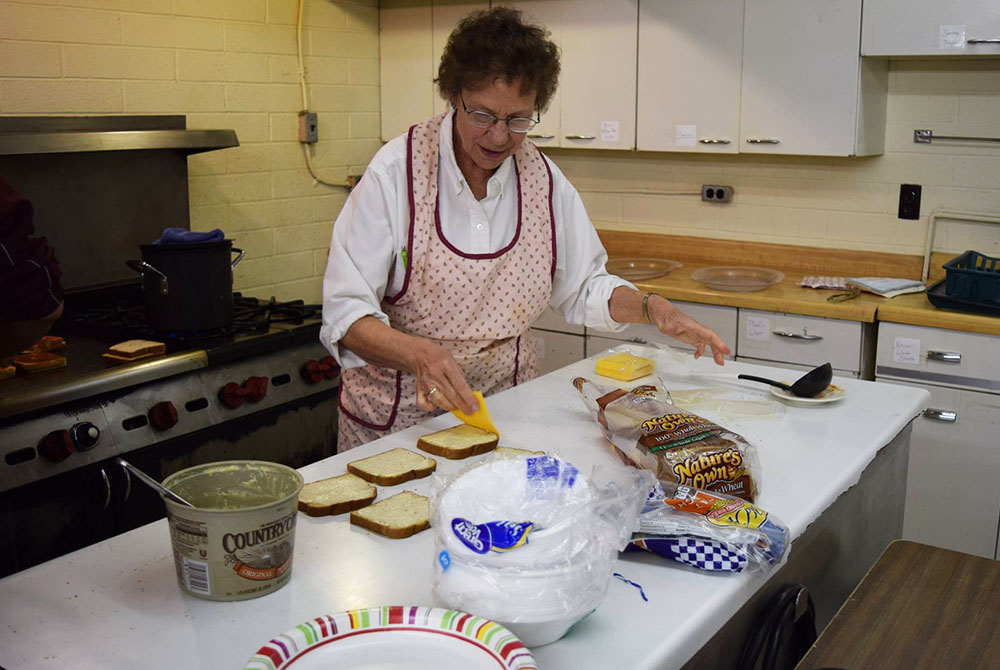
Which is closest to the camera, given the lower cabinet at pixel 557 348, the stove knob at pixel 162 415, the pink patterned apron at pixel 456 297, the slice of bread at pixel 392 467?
the slice of bread at pixel 392 467

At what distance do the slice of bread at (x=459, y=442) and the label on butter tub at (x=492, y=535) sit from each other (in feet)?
2.12

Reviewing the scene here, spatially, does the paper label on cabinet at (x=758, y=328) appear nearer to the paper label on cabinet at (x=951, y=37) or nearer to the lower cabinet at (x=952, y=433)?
the lower cabinet at (x=952, y=433)

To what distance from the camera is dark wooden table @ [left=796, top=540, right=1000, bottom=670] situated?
1339mm

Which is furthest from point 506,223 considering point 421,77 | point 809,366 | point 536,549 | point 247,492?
point 421,77

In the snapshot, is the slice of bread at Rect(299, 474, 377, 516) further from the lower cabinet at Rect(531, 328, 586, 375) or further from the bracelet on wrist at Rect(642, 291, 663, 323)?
the lower cabinet at Rect(531, 328, 586, 375)

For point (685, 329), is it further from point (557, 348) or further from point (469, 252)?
point (557, 348)

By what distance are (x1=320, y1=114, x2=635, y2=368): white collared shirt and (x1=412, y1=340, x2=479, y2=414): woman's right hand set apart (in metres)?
0.24

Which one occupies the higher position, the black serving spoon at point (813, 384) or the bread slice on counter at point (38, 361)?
the black serving spoon at point (813, 384)

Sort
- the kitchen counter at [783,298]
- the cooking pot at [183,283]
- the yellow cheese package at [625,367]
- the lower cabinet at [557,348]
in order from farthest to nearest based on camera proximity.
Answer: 1. the lower cabinet at [557,348]
2. the kitchen counter at [783,298]
3. the cooking pot at [183,283]
4. the yellow cheese package at [625,367]

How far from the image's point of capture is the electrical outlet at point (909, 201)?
3.76m

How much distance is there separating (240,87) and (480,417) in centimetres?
261

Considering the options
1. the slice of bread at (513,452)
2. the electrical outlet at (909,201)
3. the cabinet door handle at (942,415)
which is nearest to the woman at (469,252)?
the slice of bread at (513,452)

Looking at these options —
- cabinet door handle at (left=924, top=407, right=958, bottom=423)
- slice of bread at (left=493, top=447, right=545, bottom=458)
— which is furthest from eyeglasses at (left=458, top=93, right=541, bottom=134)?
cabinet door handle at (left=924, top=407, right=958, bottom=423)

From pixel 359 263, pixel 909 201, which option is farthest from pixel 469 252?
pixel 909 201
